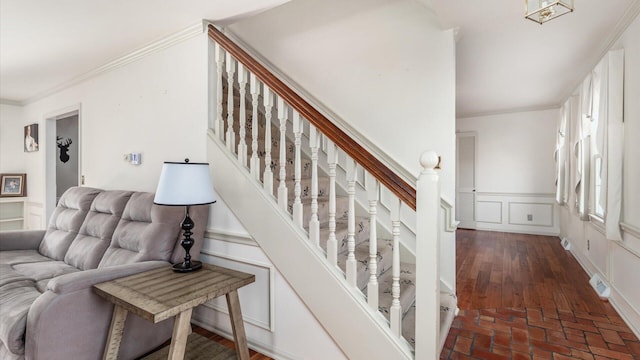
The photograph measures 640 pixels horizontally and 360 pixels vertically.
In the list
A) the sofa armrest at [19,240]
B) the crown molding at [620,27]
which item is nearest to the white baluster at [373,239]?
the crown molding at [620,27]

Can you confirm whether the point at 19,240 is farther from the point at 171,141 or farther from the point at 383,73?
the point at 383,73

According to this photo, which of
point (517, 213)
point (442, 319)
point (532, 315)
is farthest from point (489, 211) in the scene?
point (442, 319)

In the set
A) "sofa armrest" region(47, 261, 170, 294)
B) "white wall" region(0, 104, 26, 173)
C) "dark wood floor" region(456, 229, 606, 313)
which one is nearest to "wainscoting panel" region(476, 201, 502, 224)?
"dark wood floor" region(456, 229, 606, 313)

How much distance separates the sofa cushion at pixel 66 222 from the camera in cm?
254

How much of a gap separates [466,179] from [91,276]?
632cm

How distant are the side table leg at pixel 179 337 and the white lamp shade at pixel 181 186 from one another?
23.0 inches

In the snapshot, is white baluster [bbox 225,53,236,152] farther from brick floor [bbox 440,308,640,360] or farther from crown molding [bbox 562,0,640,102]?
crown molding [bbox 562,0,640,102]

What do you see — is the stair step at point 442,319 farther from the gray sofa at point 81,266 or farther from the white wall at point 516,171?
the white wall at point 516,171

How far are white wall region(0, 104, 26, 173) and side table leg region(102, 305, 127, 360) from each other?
14.7ft

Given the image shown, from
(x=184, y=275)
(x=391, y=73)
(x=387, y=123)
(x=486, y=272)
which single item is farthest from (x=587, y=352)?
(x=184, y=275)

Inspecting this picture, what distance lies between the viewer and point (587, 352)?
1858mm

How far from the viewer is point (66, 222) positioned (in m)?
Answer: 2.65

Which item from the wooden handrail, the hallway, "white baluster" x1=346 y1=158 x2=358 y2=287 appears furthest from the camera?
the hallway

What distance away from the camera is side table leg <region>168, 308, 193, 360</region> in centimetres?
133
